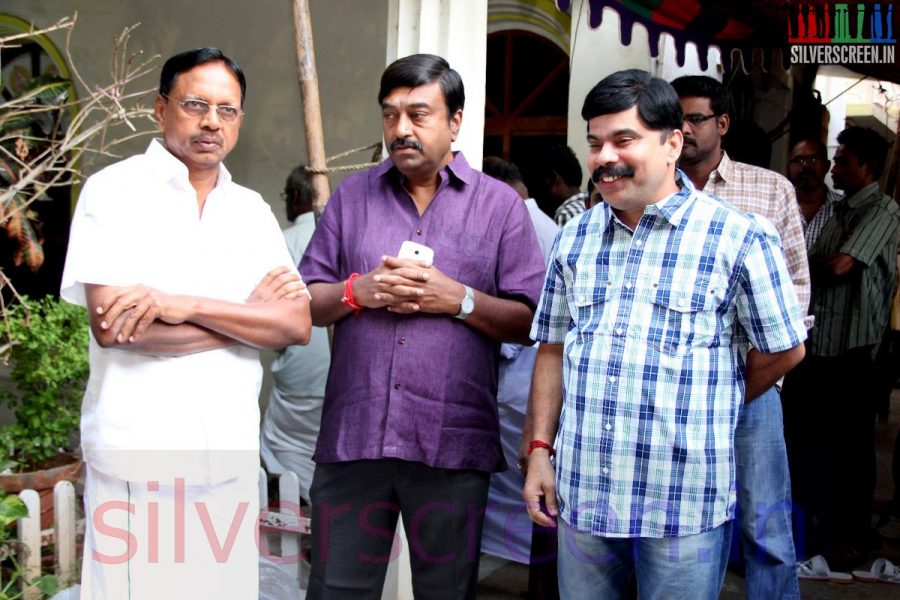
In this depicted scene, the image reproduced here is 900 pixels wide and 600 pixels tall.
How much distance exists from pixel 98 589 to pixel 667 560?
143 cm

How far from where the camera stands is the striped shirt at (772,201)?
3.39 meters

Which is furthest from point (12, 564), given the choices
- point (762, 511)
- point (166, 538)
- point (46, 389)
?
→ point (762, 511)

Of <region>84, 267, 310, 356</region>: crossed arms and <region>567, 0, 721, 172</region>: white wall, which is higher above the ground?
<region>567, 0, 721, 172</region>: white wall

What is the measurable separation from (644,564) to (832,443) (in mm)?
2959

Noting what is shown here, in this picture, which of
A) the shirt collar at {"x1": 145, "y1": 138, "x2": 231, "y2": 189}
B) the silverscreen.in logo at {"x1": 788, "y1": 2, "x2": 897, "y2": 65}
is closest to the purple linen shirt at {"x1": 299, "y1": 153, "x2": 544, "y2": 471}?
the shirt collar at {"x1": 145, "y1": 138, "x2": 231, "y2": 189}

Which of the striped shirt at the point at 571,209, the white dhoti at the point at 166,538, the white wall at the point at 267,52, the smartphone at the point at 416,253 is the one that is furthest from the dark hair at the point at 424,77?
the white wall at the point at 267,52

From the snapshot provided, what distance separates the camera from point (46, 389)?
421cm

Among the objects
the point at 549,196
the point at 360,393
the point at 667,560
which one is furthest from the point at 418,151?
the point at 549,196

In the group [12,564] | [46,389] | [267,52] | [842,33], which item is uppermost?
[267,52]

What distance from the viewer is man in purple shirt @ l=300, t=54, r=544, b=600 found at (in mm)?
2838

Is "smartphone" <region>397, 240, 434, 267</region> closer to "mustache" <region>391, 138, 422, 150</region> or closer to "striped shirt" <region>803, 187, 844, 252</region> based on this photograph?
"mustache" <region>391, 138, 422, 150</region>

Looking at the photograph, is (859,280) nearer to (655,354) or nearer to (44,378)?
(655,354)

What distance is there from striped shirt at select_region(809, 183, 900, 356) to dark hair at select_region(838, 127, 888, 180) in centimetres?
13

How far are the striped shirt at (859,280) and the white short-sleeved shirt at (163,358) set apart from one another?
3260 mm
